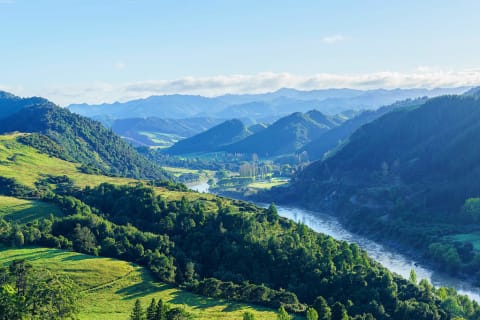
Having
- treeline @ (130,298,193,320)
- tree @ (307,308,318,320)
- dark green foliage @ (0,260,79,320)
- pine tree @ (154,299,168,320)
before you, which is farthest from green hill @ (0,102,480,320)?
pine tree @ (154,299,168,320)

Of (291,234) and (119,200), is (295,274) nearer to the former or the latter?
(291,234)

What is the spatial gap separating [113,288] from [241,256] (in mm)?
34203

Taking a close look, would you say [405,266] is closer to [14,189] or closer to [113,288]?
[113,288]

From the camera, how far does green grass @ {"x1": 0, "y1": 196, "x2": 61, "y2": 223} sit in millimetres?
125500

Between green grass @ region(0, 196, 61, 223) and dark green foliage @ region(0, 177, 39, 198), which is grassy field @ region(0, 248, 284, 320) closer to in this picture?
green grass @ region(0, 196, 61, 223)

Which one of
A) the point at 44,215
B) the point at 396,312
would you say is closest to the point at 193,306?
the point at 396,312

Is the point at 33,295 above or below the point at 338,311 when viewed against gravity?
above

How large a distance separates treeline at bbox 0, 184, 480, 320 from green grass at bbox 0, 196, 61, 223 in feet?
13.2

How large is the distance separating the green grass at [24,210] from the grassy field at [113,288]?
94.8ft

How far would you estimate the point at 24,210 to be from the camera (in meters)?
130

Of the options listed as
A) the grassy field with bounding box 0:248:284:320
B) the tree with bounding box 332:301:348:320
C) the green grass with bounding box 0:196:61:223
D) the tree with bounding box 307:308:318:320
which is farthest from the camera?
the green grass with bounding box 0:196:61:223

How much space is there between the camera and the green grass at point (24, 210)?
126m

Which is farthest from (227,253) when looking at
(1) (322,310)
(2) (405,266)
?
(2) (405,266)

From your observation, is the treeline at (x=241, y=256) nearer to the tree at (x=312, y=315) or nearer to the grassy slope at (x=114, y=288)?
the grassy slope at (x=114, y=288)
